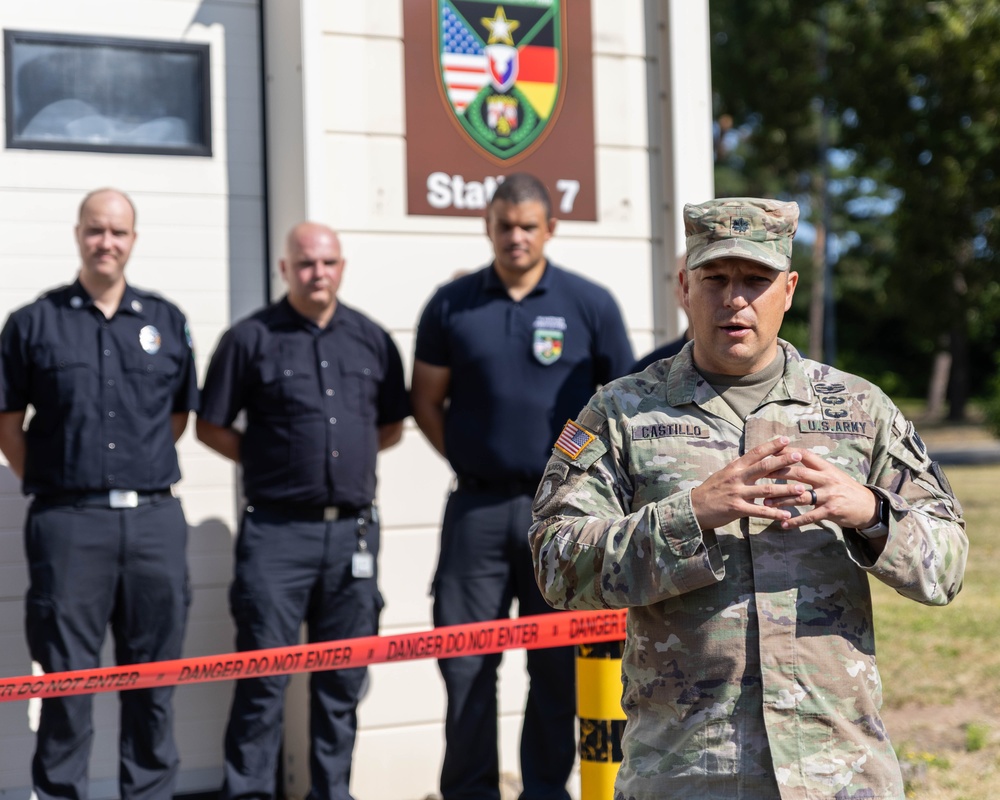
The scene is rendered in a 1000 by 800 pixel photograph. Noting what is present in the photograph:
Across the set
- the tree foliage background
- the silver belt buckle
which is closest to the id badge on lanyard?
the silver belt buckle

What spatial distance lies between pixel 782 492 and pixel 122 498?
2.79 meters

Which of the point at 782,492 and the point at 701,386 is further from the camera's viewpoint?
the point at 701,386

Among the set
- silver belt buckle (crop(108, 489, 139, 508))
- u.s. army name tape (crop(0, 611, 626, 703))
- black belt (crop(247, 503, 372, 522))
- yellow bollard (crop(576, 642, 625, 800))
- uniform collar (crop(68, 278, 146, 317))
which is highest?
uniform collar (crop(68, 278, 146, 317))

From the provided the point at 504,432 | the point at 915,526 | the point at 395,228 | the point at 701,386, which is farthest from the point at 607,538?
the point at 395,228

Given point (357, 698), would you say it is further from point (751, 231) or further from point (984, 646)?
point (984, 646)

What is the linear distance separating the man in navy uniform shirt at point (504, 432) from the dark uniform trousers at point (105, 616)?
0.96 metres

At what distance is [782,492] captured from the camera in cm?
216

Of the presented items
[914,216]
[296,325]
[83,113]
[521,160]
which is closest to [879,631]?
[521,160]

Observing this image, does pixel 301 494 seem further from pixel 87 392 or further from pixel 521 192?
pixel 521 192

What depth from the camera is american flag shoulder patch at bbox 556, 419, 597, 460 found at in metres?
2.44

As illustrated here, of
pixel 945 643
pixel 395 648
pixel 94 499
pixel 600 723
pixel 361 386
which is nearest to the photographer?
pixel 600 723

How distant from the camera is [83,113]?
16.3 feet

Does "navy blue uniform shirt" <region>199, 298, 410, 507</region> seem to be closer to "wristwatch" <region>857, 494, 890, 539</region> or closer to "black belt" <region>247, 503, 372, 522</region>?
"black belt" <region>247, 503, 372, 522</region>

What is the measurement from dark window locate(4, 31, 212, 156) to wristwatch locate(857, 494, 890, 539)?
12.0 ft
